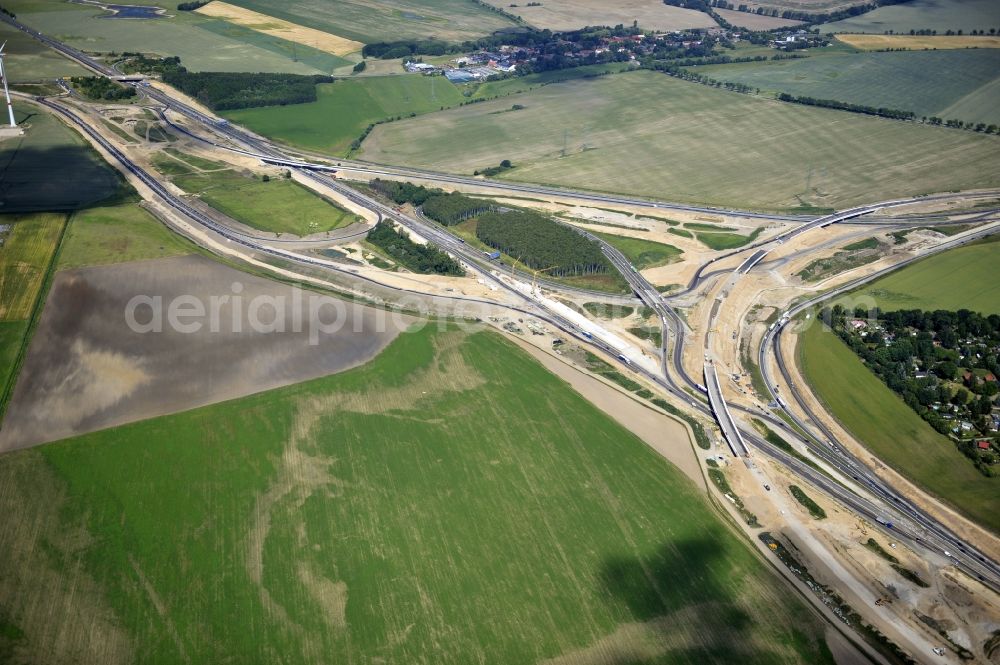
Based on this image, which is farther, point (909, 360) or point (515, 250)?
point (515, 250)

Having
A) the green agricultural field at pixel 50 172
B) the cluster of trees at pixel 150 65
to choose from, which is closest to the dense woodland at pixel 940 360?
the green agricultural field at pixel 50 172

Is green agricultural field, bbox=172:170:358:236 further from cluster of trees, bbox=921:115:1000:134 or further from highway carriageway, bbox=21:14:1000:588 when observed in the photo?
cluster of trees, bbox=921:115:1000:134

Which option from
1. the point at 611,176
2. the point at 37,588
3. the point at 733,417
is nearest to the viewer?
the point at 37,588

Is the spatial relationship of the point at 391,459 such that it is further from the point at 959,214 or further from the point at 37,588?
the point at 959,214

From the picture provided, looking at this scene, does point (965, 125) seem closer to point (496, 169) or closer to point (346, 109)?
point (496, 169)

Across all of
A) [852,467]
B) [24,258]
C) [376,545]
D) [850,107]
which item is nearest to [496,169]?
[24,258]

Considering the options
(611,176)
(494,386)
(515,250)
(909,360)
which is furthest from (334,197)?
(909,360)
